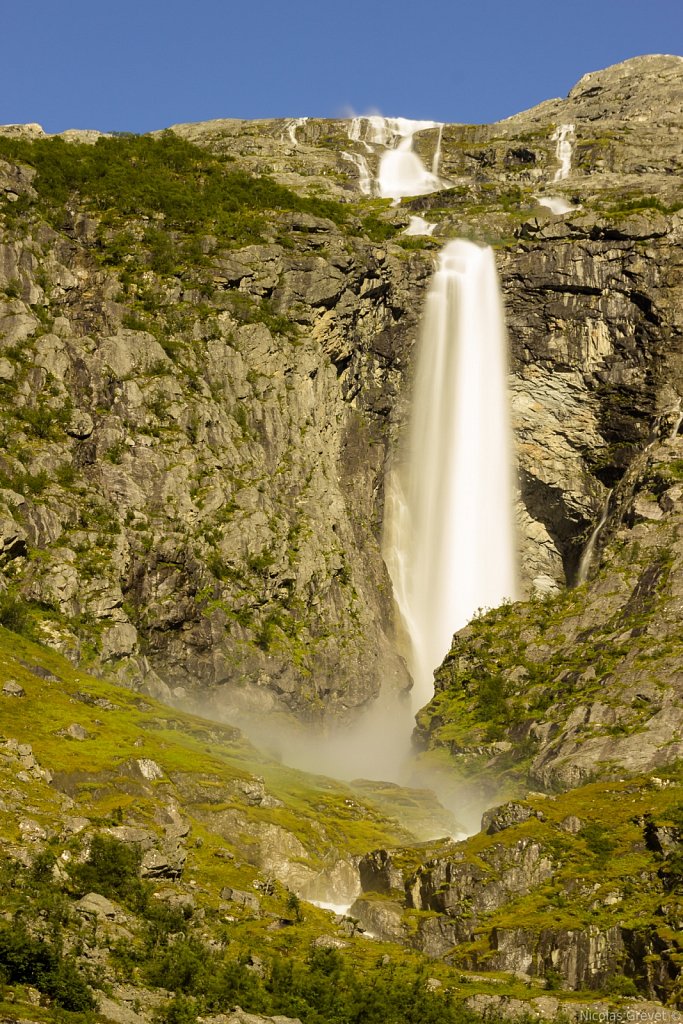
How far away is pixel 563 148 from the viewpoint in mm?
176000

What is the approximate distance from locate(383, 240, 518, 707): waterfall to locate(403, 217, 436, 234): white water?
14.8 metres

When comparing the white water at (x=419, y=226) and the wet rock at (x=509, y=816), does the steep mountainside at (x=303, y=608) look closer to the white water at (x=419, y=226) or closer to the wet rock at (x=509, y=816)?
the wet rock at (x=509, y=816)

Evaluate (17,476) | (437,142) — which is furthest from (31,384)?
(437,142)

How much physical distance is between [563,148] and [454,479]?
258ft

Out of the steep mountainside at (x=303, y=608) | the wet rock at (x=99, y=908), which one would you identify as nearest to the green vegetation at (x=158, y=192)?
the steep mountainside at (x=303, y=608)

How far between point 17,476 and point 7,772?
4147cm

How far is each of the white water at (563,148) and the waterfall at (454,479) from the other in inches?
1892

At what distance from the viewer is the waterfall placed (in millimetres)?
116062

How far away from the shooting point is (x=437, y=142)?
628 feet

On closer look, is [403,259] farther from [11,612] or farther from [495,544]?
[11,612]

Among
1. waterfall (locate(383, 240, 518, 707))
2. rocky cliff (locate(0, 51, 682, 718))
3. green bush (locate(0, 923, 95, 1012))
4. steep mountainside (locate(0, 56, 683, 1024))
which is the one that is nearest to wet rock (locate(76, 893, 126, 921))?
steep mountainside (locate(0, 56, 683, 1024))

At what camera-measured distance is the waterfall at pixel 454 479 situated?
116062mm

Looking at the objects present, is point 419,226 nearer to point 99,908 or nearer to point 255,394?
point 255,394

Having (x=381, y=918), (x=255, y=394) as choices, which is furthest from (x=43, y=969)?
(x=255, y=394)
